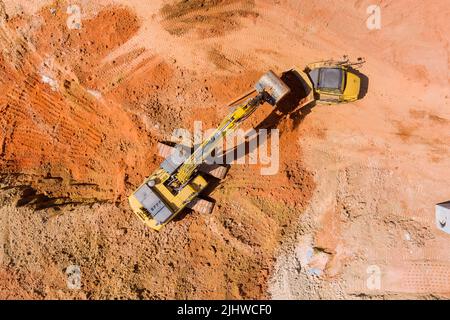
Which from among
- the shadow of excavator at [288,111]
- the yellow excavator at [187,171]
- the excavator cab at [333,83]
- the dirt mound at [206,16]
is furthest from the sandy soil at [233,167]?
the yellow excavator at [187,171]

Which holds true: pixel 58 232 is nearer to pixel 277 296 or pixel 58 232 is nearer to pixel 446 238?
pixel 277 296

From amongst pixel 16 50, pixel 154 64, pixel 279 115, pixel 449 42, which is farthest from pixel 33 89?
pixel 449 42

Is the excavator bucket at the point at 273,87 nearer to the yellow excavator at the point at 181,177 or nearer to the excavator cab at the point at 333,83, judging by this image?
the yellow excavator at the point at 181,177

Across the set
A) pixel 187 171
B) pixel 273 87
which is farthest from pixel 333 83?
pixel 187 171

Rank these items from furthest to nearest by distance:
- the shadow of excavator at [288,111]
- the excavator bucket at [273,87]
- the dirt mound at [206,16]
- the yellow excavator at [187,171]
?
the dirt mound at [206,16]
the shadow of excavator at [288,111]
the excavator bucket at [273,87]
the yellow excavator at [187,171]

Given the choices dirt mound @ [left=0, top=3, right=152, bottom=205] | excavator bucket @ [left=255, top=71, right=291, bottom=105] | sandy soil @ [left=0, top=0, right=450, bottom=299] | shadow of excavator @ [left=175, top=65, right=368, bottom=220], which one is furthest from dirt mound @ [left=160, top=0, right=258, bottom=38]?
shadow of excavator @ [left=175, top=65, right=368, bottom=220]

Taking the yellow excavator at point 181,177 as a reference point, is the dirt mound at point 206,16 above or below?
above

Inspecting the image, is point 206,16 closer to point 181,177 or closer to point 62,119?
point 181,177
